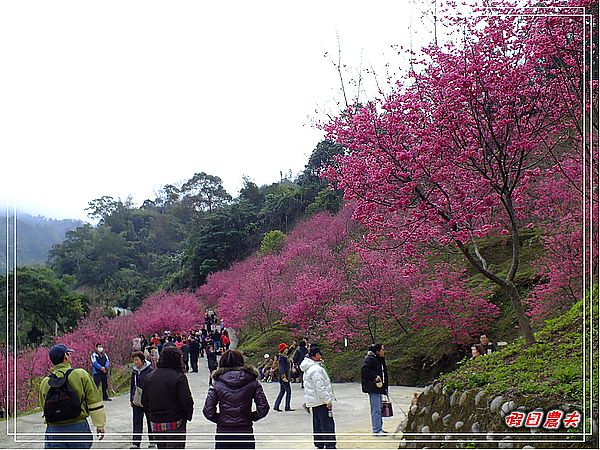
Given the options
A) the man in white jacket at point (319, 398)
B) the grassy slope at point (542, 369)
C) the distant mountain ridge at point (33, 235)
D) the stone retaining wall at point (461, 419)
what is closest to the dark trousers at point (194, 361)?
the distant mountain ridge at point (33, 235)

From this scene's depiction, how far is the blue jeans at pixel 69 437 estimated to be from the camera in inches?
145

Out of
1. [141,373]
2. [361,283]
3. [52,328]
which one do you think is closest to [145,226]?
[52,328]

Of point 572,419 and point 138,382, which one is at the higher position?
point 138,382

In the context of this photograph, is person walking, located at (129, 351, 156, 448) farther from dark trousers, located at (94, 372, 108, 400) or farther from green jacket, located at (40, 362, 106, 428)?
dark trousers, located at (94, 372, 108, 400)

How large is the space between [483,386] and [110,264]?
11.9m

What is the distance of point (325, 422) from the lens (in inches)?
189

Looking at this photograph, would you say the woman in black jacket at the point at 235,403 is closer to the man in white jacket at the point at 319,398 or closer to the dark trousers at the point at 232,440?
the dark trousers at the point at 232,440

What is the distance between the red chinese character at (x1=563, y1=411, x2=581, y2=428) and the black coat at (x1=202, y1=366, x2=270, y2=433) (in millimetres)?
1786

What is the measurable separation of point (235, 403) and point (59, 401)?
1.09 m

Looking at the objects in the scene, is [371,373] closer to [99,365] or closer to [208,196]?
[99,365]

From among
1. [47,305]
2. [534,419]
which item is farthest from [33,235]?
[47,305]

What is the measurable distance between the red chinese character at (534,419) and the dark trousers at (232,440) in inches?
67.2

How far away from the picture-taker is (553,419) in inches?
141

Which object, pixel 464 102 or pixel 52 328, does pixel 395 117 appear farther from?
pixel 52 328
